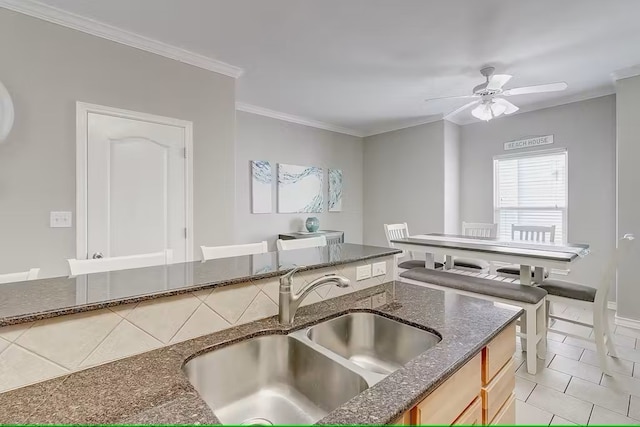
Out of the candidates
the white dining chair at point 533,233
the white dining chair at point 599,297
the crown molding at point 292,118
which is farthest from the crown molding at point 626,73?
the crown molding at point 292,118

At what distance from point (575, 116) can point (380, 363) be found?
14.5 ft

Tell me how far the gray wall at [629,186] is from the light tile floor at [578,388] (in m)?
0.53

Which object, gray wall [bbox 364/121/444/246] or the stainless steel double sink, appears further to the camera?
gray wall [bbox 364/121/444/246]

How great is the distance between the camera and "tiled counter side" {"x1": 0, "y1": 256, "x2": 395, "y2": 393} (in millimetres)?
695

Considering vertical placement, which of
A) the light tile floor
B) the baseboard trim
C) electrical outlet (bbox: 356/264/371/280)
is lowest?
the light tile floor

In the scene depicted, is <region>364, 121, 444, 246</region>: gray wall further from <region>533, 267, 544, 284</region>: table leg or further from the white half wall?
<region>533, 267, 544, 284</region>: table leg

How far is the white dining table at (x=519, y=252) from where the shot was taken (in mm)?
2330

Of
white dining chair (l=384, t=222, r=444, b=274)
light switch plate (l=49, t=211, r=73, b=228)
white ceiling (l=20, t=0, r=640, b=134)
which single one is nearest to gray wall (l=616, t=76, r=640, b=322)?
white ceiling (l=20, t=0, r=640, b=134)

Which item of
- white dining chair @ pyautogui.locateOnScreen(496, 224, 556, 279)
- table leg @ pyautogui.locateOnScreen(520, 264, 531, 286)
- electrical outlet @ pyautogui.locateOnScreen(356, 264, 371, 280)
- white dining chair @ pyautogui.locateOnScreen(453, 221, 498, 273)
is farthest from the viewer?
white dining chair @ pyautogui.locateOnScreen(453, 221, 498, 273)

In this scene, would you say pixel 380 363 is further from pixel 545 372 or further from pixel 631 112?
pixel 631 112

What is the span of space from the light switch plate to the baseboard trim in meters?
5.05

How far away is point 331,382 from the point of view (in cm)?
87

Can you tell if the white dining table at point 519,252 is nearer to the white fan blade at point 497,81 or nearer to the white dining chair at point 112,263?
the white fan blade at point 497,81

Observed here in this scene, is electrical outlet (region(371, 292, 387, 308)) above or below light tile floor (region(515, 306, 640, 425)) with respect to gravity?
above
